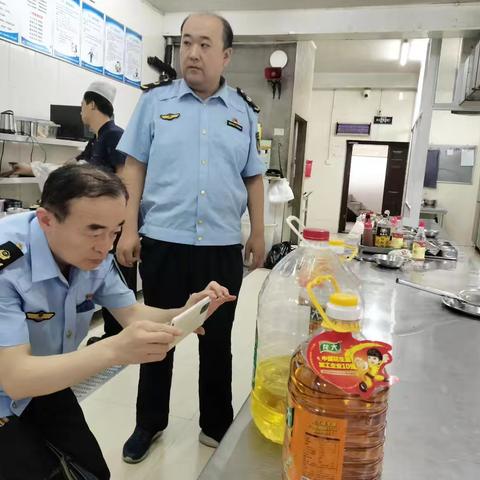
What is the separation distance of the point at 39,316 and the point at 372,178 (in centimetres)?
1185

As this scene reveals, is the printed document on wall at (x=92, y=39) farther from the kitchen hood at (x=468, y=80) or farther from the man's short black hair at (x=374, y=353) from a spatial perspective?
the man's short black hair at (x=374, y=353)

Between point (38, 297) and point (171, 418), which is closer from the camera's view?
point (38, 297)

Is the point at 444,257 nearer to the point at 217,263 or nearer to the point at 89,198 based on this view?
the point at 217,263

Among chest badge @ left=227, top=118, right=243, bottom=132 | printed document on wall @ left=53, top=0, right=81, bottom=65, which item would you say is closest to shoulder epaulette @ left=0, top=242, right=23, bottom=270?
chest badge @ left=227, top=118, right=243, bottom=132

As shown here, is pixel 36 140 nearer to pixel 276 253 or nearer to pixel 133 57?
pixel 133 57

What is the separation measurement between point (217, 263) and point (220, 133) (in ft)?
1.50

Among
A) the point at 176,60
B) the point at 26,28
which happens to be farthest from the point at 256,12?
the point at 26,28

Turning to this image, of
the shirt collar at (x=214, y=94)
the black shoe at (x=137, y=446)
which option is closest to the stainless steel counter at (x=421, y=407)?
the shirt collar at (x=214, y=94)

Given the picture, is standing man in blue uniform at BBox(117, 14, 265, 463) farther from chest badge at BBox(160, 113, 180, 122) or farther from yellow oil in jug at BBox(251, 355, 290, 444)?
yellow oil in jug at BBox(251, 355, 290, 444)

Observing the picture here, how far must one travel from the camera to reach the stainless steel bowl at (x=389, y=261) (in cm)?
198

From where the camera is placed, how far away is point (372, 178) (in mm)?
11969

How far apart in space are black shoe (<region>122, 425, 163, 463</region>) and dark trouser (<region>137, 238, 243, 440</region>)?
0.09 ft

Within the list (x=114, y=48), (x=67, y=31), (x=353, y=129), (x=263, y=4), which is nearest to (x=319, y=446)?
(x=67, y=31)

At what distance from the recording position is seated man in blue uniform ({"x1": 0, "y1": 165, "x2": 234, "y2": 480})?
Result: 31.7 inches
